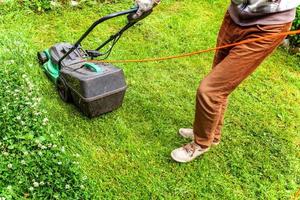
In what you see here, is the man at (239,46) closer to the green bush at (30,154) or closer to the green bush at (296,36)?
the green bush at (30,154)

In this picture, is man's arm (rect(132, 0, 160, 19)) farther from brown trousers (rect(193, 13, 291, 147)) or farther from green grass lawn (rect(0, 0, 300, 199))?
green grass lawn (rect(0, 0, 300, 199))

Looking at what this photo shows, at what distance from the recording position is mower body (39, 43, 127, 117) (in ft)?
11.5

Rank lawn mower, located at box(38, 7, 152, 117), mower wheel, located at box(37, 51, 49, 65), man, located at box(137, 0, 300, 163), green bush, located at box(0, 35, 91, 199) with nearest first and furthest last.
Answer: man, located at box(137, 0, 300, 163) → green bush, located at box(0, 35, 91, 199) → lawn mower, located at box(38, 7, 152, 117) → mower wheel, located at box(37, 51, 49, 65)

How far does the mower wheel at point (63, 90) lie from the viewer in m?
3.75

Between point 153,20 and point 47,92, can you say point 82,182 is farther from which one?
point 153,20

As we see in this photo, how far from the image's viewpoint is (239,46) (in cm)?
288

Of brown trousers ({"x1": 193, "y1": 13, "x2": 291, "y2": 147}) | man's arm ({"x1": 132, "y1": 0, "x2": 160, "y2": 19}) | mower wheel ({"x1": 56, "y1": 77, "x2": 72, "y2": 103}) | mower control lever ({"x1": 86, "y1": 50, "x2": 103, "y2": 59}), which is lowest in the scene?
mower wheel ({"x1": 56, "y1": 77, "x2": 72, "y2": 103})

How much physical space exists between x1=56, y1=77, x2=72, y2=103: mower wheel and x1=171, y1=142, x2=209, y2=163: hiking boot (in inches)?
39.3

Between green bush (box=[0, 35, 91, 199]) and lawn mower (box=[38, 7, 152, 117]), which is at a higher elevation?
lawn mower (box=[38, 7, 152, 117])

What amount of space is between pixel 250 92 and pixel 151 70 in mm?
957

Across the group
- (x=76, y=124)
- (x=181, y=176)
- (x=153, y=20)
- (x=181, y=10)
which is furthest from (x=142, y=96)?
(x=181, y=10)

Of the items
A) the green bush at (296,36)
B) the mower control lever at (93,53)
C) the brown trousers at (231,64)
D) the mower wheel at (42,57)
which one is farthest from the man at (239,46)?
the green bush at (296,36)

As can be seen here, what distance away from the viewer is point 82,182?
10.3 ft

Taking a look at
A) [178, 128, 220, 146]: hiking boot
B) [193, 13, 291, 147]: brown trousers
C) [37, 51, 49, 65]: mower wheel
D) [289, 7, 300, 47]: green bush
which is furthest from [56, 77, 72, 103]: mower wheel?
[289, 7, 300, 47]: green bush
